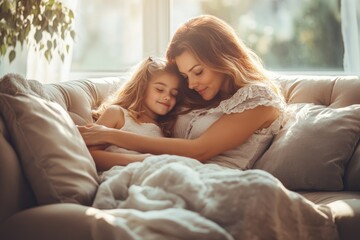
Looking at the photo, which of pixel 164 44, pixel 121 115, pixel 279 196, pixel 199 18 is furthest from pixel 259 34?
pixel 279 196

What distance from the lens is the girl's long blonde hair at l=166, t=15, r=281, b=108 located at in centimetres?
199

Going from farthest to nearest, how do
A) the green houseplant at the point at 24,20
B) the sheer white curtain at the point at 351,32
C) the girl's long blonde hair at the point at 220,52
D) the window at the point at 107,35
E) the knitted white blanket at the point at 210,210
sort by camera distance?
the window at the point at 107,35
the sheer white curtain at the point at 351,32
the green houseplant at the point at 24,20
the girl's long blonde hair at the point at 220,52
the knitted white blanket at the point at 210,210

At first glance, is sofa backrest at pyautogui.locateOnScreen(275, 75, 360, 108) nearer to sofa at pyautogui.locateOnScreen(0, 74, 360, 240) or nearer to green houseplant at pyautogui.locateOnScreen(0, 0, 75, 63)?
sofa at pyautogui.locateOnScreen(0, 74, 360, 240)

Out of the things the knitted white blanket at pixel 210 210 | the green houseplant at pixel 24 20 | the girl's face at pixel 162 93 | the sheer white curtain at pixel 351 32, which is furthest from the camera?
the sheer white curtain at pixel 351 32

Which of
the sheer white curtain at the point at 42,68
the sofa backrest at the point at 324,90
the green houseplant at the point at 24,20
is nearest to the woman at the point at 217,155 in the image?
the sofa backrest at the point at 324,90

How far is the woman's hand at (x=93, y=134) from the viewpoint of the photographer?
186cm

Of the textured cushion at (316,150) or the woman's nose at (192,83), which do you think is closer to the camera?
the textured cushion at (316,150)

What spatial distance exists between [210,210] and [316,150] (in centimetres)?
74

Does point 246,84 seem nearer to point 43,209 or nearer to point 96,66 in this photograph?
point 43,209

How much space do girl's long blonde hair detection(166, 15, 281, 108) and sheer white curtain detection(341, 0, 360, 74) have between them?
990 millimetres

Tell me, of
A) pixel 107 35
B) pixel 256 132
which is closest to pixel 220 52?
pixel 256 132

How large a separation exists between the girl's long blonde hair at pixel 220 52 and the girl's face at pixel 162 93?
0.35 ft

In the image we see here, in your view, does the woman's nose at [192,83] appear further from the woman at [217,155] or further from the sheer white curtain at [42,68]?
the sheer white curtain at [42,68]

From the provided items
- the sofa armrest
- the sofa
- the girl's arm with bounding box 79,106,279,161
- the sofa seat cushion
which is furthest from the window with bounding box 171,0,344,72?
the sofa armrest
